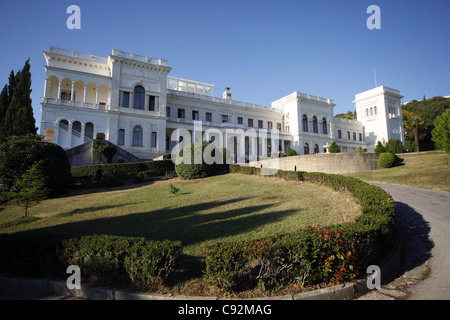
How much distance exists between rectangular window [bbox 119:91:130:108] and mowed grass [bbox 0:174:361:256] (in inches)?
816

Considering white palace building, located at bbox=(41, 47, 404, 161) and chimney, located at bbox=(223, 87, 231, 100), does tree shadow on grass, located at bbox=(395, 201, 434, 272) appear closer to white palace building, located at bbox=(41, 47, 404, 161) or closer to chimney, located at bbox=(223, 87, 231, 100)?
white palace building, located at bbox=(41, 47, 404, 161)

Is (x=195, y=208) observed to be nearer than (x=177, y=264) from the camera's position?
No

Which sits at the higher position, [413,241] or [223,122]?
[223,122]

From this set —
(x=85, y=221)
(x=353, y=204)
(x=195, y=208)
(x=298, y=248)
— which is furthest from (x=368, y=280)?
(x=85, y=221)

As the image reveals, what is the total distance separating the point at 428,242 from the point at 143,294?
22.1 ft

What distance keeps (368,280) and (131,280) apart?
13.3ft

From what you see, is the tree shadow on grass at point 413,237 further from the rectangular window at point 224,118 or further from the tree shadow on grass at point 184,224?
the rectangular window at point 224,118

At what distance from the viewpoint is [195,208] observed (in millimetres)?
9688

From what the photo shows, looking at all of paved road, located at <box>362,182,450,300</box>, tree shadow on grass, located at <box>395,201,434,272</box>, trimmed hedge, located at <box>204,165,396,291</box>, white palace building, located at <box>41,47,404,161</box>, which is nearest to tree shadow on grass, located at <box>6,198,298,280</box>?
trimmed hedge, located at <box>204,165,396,291</box>

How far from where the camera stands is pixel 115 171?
62.4ft

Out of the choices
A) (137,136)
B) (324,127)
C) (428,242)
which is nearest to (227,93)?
(324,127)

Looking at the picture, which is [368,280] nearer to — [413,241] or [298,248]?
[298,248]

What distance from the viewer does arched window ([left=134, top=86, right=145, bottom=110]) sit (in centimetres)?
3234
